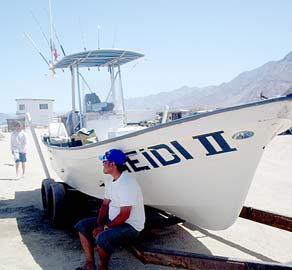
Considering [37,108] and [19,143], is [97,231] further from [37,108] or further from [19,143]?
[37,108]

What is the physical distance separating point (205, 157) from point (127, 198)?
2.97 feet

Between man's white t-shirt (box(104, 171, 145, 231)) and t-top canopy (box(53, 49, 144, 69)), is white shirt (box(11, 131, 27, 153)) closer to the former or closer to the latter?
t-top canopy (box(53, 49, 144, 69))

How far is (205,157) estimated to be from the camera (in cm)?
379

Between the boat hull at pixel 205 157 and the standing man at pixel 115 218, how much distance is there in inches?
14.5

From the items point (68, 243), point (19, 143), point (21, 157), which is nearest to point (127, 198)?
point (68, 243)

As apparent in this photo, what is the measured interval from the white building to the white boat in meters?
56.7

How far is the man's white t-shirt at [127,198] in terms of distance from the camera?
12.1ft

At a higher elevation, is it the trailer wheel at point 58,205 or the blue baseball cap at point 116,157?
the blue baseball cap at point 116,157

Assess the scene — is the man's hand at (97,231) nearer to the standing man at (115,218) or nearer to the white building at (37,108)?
the standing man at (115,218)

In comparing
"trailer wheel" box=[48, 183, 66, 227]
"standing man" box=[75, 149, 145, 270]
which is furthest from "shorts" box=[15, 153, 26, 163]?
"standing man" box=[75, 149, 145, 270]

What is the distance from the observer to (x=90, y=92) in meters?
7.34

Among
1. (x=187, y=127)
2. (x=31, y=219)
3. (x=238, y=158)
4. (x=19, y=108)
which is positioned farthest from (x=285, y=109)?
(x=19, y=108)

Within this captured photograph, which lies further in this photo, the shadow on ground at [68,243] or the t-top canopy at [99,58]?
the t-top canopy at [99,58]

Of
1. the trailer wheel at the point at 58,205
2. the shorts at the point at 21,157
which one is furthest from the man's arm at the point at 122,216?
the shorts at the point at 21,157
